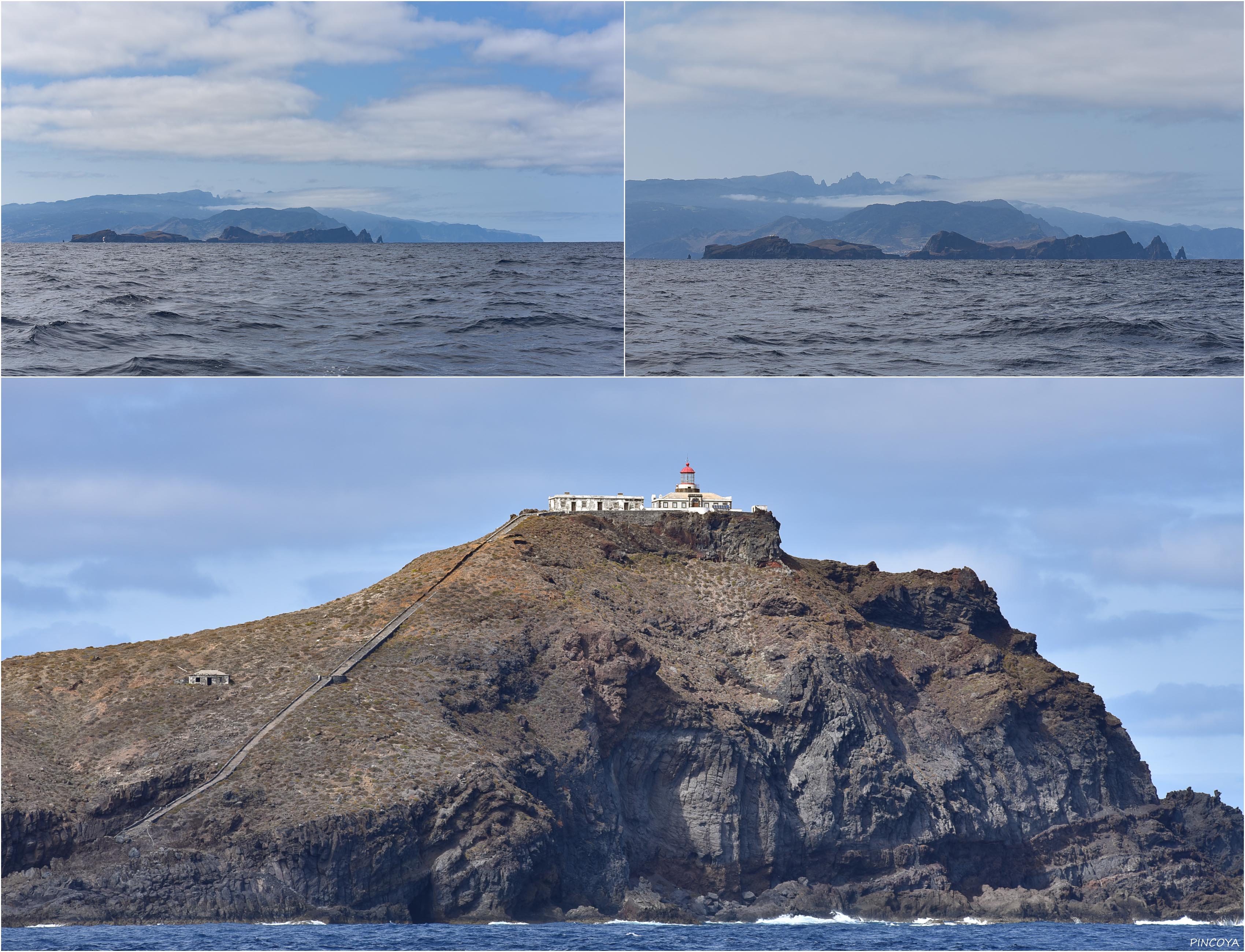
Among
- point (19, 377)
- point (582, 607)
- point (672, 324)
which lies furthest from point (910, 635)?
point (19, 377)

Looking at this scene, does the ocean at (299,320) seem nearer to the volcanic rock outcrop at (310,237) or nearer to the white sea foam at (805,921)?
the white sea foam at (805,921)

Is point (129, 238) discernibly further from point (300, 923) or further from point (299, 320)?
point (300, 923)

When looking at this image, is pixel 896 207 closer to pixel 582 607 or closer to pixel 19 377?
pixel 582 607

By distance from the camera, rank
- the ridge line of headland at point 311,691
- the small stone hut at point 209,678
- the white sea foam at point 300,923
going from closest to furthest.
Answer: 1. the white sea foam at point 300,923
2. the ridge line of headland at point 311,691
3. the small stone hut at point 209,678

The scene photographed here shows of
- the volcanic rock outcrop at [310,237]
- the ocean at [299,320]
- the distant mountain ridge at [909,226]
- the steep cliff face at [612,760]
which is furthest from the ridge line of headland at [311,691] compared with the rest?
the volcanic rock outcrop at [310,237]

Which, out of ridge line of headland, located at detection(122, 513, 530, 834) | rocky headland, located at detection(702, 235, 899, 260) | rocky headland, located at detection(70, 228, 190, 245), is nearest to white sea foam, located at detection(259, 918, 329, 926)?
ridge line of headland, located at detection(122, 513, 530, 834)

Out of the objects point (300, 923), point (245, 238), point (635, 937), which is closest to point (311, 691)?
point (300, 923)
